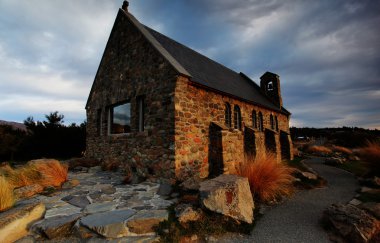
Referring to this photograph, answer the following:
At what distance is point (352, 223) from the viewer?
13.3 feet

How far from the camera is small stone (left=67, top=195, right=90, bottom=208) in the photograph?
5.14 meters

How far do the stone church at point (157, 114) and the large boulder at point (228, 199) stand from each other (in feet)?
8.40

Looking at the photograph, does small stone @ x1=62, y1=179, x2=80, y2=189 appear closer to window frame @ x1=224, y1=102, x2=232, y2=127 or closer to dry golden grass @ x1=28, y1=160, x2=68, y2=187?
dry golden grass @ x1=28, y1=160, x2=68, y2=187

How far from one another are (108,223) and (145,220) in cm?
70

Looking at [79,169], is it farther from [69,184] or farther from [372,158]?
[372,158]

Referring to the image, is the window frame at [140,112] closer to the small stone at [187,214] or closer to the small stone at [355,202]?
the small stone at [187,214]

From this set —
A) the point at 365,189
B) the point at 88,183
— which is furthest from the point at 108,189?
the point at 365,189

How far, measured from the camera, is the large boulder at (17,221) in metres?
3.58

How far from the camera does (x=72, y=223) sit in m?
4.11

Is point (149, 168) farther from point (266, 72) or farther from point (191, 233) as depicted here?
point (266, 72)

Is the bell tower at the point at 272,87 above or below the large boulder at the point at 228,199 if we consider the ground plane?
above

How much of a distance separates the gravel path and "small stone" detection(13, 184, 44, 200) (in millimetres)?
5387

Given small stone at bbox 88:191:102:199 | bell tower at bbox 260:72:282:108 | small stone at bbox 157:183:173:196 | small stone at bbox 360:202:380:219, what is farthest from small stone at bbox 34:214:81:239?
bell tower at bbox 260:72:282:108

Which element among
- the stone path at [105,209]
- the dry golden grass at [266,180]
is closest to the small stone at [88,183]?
the stone path at [105,209]
